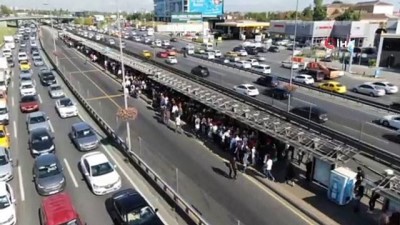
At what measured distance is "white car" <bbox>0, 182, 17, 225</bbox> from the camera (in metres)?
14.3

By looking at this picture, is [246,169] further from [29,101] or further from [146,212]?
[29,101]

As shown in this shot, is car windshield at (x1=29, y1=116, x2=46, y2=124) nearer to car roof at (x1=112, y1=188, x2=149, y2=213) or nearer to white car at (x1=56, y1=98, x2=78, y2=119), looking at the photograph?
white car at (x1=56, y1=98, x2=78, y2=119)

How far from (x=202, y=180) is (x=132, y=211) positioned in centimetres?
522

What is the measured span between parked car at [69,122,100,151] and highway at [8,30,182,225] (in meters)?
0.40

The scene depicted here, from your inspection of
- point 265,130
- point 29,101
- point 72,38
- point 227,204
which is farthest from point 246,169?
point 72,38

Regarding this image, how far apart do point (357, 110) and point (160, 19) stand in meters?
153

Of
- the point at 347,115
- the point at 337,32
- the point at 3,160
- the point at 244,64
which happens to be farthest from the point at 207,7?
the point at 3,160

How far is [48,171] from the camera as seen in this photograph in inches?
689

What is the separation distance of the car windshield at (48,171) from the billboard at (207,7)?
397 feet

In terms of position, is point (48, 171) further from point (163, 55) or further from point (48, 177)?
point (163, 55)

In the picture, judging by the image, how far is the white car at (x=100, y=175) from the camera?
1689 centimetres

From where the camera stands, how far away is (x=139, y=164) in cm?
1947

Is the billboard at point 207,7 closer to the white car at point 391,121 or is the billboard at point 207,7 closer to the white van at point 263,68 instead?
the white van at point 263,68

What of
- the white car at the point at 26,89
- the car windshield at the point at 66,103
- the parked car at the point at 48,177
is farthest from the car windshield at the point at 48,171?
the white car at the point at 26,89
